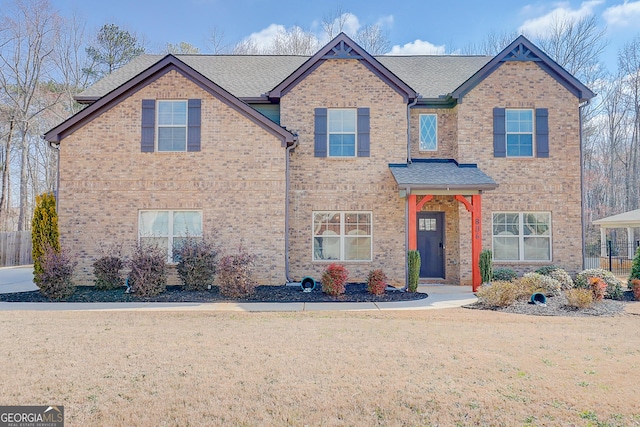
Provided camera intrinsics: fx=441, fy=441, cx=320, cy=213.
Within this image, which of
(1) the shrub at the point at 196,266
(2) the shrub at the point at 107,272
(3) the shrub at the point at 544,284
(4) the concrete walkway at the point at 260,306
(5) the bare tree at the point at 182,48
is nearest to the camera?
(4) the concrete walkway at the point at 260,306

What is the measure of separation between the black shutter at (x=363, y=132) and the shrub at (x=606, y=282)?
7326 mm

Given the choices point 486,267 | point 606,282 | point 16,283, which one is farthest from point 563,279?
point 16,283

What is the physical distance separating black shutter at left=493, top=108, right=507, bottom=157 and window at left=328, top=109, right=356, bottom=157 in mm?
4688

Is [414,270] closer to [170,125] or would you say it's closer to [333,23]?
[170,125]

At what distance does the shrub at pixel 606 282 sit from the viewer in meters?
12.1

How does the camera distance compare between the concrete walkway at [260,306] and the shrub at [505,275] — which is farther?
the shrub at [505,275]

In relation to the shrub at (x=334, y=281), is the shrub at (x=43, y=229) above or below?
above

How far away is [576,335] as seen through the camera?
756cm

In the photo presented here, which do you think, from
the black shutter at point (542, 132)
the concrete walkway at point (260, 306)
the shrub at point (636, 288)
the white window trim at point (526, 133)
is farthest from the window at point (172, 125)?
the shrub at point (636, 288)

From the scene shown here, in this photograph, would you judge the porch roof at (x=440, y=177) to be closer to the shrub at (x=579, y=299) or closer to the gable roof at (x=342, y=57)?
the gable roof at (x=342, y=57)

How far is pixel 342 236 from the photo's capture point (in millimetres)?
14211

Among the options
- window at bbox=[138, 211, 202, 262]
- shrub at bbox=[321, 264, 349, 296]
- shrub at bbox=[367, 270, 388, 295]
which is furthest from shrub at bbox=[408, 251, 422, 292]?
window at bbox=[138, 211, 202, 262]

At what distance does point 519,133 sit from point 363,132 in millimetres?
5258

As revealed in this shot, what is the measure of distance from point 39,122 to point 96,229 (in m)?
22.7
